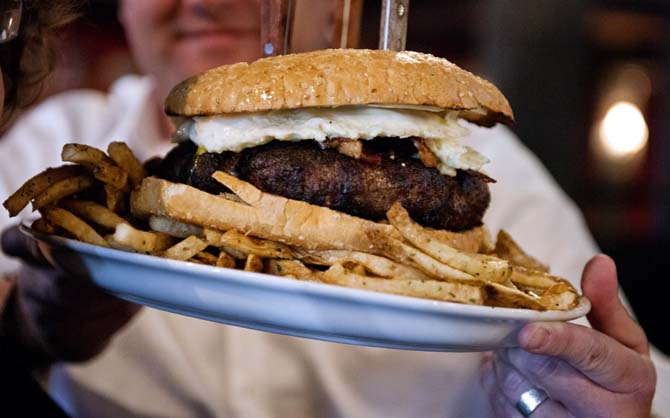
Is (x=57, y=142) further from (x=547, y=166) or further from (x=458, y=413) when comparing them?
(x=547, y=166)

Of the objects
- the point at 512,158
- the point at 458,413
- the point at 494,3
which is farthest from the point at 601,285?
the point at 494,3

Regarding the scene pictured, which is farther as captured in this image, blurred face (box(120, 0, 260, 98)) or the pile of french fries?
blurred face (box(120, 0, 260, 98))

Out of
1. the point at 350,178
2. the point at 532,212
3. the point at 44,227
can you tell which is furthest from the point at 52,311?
the point at 532,212

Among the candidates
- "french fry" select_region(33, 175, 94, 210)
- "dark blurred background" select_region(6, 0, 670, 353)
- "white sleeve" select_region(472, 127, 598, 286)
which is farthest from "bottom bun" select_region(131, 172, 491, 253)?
"dark blurred background" select_region(6, 0, 670, 353)

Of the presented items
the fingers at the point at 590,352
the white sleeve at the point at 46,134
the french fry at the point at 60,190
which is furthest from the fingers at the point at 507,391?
the white sleeve at the point at 46,134

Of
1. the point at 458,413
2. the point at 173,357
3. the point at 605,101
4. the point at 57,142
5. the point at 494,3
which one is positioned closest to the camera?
the point at 458,413

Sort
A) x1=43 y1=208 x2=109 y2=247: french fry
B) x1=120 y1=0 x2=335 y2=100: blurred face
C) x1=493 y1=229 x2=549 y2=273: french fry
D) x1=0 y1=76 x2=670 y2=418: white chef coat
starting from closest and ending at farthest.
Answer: x1=43 y1=208 x2=109 y2=247: french fry < x1=493 y1=229 x2=549 y2=273: french fry < x1=0 y1=76 x2=670 y2=418: white chef coat < x1=120 y1=0 x2=335 y2=100: blurred face

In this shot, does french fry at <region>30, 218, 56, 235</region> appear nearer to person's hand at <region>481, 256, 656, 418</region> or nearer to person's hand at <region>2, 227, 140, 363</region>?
person's hand at <region>2, 227, 140, 363</region>
